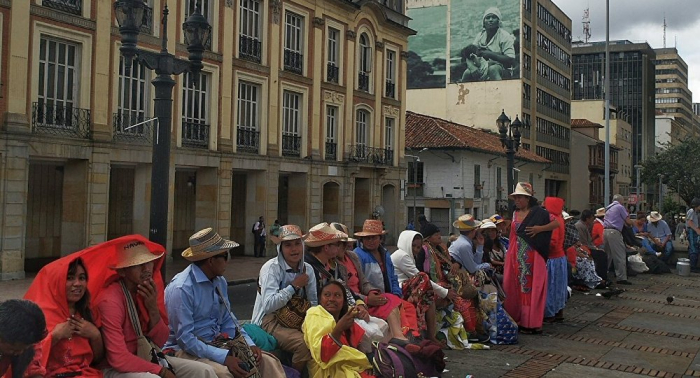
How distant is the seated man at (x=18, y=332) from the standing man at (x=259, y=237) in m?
22.8

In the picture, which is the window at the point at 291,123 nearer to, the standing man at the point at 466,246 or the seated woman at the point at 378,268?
the standing man at the point at 466,246

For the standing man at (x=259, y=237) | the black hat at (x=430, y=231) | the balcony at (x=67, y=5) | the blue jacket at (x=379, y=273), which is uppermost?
the balcony at (x=67, y=5)

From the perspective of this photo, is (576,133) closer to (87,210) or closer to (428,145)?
(428,145)

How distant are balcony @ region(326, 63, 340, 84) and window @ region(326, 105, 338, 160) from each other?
1166mm

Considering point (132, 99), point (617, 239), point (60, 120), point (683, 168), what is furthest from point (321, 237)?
point (683, 168)

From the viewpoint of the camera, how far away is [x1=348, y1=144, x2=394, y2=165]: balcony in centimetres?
3212

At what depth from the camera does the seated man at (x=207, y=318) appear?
5.47 metres

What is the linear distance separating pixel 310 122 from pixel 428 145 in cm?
1495

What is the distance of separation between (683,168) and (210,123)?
109 ft

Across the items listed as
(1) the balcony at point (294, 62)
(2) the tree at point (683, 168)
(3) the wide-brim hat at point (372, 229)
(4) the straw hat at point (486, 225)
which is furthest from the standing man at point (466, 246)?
(2) the tree at point (683, 168)

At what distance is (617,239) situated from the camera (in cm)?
1582

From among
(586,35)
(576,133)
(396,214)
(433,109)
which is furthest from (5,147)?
(586,35)

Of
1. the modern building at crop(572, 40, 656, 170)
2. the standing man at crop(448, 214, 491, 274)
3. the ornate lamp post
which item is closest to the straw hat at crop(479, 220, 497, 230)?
the standing man at crop(448, 214, 491, 274)

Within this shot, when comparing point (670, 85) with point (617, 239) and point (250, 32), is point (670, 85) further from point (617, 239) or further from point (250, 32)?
point (617, 239)
